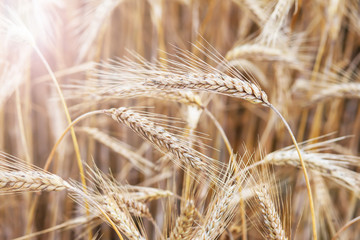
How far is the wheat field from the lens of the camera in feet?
2.39

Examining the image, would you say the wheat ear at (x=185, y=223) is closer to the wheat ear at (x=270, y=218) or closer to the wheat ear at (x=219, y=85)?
the wheat ear at (x=270, y=218)

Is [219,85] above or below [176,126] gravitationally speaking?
above

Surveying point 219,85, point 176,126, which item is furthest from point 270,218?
point 176,126

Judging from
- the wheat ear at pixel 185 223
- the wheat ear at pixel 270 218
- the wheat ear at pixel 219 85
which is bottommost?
the wheat ear at pixel 185 223

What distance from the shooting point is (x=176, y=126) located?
1193mm

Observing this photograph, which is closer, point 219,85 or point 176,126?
point 219,85

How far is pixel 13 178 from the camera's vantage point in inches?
26.0

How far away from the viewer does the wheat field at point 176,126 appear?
0.73 m

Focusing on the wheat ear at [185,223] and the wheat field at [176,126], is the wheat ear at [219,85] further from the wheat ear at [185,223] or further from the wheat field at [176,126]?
the wheat ear at [185,223]

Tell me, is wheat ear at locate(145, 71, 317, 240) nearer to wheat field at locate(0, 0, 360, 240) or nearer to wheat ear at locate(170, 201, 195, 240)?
wheat field at locate(0, 0, 360, 240)

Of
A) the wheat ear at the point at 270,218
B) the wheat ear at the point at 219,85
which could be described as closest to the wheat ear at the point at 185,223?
the wheat ear at the point at 270,218

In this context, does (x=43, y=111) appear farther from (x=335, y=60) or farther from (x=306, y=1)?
(x=335, y=60)

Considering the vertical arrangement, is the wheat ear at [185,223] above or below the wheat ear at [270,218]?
below

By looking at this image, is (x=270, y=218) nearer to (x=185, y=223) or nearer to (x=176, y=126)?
(x=185, y=223)
